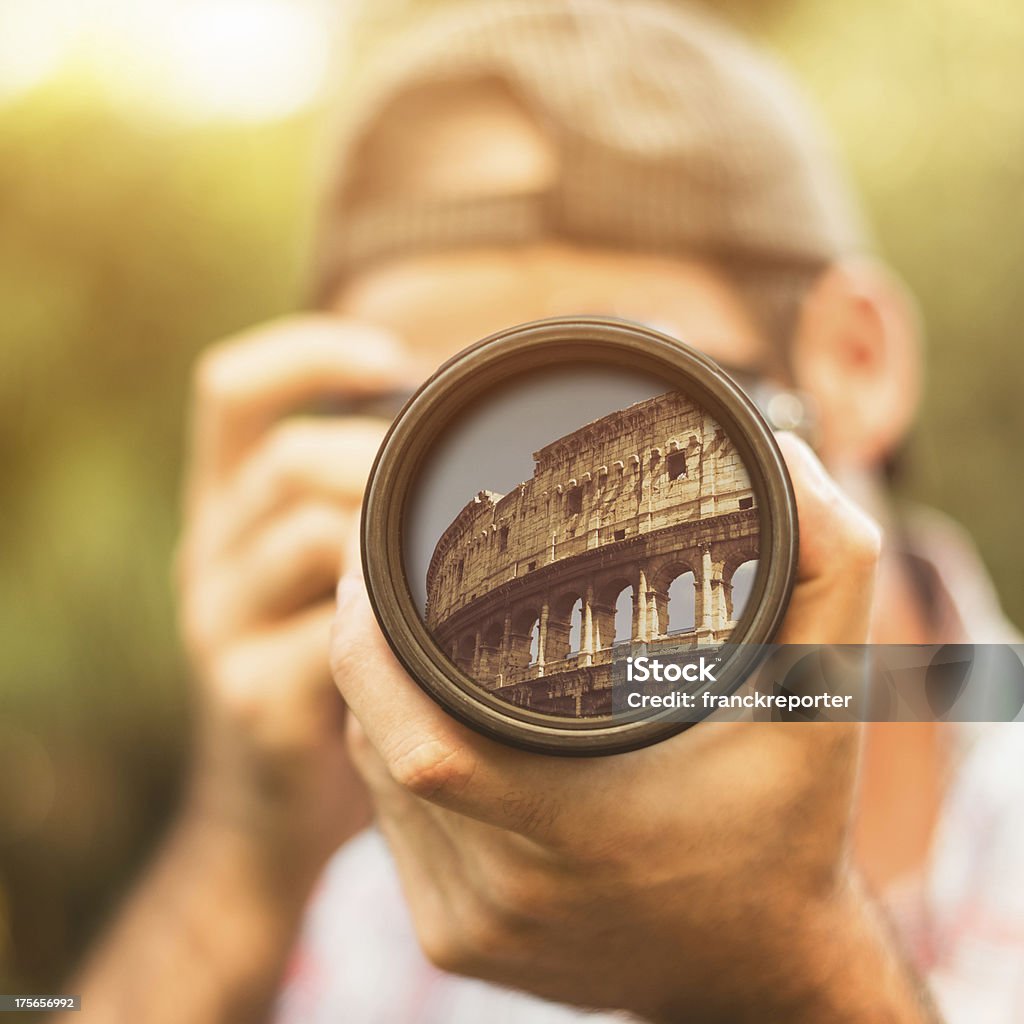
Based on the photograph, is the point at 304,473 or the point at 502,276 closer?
the point at 304,473

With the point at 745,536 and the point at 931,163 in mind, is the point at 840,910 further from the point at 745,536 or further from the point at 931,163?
the point at 931,163

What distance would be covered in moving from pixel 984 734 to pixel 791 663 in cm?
47

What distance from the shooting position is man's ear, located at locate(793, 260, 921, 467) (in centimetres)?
75

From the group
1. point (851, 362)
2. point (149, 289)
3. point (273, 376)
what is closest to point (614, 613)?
point (273, 376)

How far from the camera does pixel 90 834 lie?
3.55ft

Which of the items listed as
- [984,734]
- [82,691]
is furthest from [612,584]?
[82,691]

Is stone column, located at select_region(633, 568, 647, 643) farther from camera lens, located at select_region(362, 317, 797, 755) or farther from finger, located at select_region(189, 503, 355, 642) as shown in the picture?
finger, located at select_region(189, 503, 355, 642)

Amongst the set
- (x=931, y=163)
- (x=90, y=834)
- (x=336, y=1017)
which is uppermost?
(x=931, y=163)

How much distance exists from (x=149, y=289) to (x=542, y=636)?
0.98 m

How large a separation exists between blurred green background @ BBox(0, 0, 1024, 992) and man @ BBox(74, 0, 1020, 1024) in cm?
25

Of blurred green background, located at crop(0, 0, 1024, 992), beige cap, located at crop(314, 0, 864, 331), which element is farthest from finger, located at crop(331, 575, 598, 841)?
blurred green background, located at crop(0, 0, 1024, 992)

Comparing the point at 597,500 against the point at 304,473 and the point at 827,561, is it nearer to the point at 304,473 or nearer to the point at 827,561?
the point at 827,561

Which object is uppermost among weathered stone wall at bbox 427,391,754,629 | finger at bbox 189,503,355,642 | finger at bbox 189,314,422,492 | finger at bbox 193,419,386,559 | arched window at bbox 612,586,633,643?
finger at bbox 189,314,422,492

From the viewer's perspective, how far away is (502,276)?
2.31 feet
